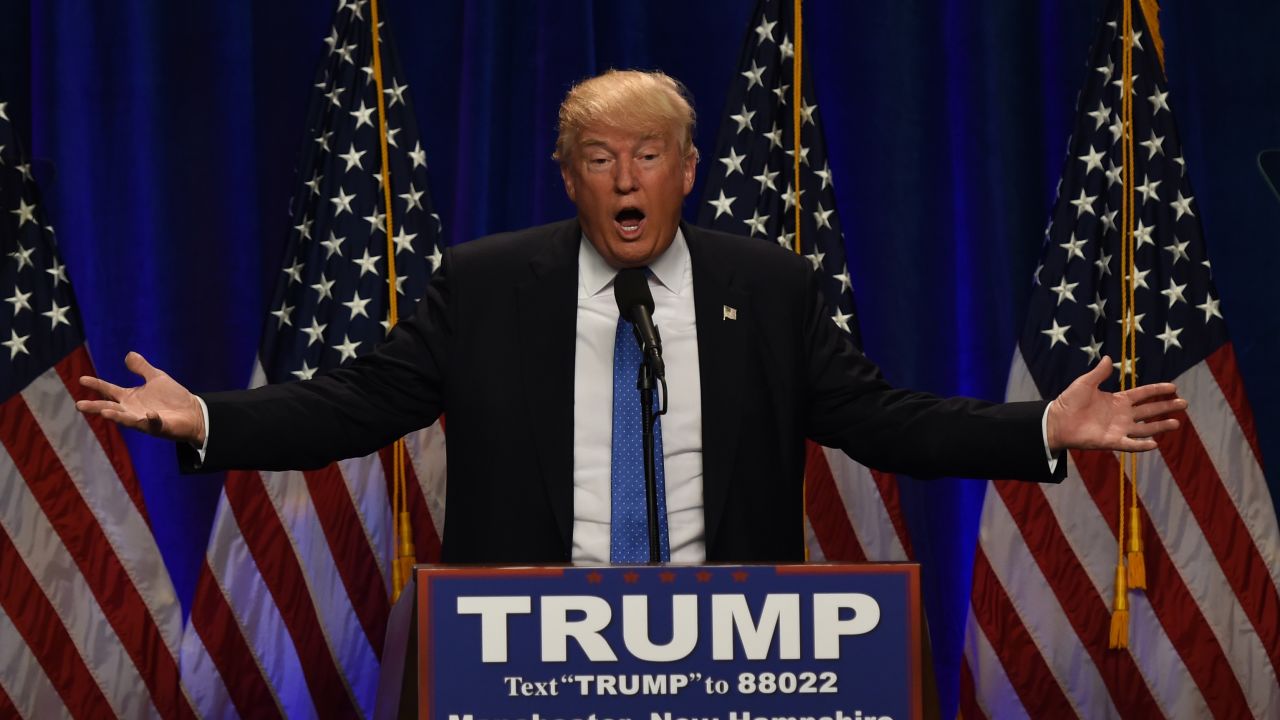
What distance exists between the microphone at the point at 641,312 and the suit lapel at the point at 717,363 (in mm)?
356

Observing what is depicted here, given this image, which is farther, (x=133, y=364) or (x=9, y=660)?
(x=9, y=660)

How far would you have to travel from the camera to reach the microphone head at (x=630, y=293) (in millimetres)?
2016

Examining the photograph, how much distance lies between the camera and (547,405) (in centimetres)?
237

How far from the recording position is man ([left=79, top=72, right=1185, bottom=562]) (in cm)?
230

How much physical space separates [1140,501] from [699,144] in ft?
5.57

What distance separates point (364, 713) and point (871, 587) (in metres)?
2.82

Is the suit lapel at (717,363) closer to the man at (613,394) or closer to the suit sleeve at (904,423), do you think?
the man at (613,394)

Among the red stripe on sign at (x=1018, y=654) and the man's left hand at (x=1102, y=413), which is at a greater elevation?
the man's left hand at (x=1102, y=413)

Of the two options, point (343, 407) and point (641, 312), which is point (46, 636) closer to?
point (343, 407)

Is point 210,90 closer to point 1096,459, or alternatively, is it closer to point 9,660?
point 9,660

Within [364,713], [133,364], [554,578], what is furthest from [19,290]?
[554,578]

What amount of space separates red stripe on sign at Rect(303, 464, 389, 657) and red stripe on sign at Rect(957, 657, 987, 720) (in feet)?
5.71

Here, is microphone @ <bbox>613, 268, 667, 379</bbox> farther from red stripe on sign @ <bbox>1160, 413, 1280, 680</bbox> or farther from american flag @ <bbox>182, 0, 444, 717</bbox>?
red stripe on sign @ <bbox>1160, 413, 1280, 680</bbox>

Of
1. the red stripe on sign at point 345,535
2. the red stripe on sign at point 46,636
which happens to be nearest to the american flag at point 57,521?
the red stripe on sign at point 46,636
